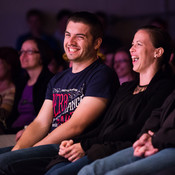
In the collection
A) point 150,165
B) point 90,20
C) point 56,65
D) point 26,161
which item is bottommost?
point 26,161

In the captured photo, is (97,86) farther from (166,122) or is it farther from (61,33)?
(61,33)

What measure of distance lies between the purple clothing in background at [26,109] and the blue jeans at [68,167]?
1400 millimetres

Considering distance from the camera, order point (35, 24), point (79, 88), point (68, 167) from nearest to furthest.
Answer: point (68, 167)
point (79, 88)
point (35, 24)

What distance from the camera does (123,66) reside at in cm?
371

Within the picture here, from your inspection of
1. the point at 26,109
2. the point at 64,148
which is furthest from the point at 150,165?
the point at 26,109

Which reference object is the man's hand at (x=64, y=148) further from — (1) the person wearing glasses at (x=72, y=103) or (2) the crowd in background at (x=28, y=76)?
(2) the crowd in background at (x=28, y=76)

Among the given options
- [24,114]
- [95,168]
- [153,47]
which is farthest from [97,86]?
[24,114]

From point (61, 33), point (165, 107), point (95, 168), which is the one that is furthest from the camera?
point (61, 33)

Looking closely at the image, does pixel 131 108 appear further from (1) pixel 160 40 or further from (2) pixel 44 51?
(2) pixel 44 51

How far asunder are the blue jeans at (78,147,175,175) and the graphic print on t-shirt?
0.73 m

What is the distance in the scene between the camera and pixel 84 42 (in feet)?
8.45

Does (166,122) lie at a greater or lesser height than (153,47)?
lesser

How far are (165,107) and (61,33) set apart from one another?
403cm

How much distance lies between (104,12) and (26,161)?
4.30 m
